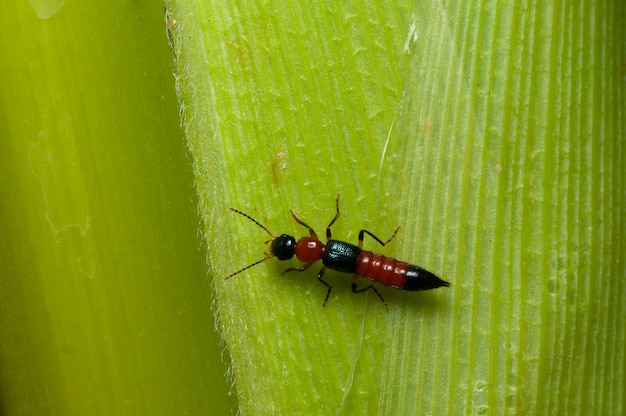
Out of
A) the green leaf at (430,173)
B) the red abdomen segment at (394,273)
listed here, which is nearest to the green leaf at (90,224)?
the green leaf at (430,173)

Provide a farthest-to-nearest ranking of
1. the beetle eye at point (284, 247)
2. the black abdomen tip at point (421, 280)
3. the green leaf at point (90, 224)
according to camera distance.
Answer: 1. the beetle eye at point (284, 247)
2. the black abdomen tip at point (421, 280)
3. the green leaf at point (90, 224)

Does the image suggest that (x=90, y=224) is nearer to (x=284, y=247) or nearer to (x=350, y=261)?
(x=284, y=247)

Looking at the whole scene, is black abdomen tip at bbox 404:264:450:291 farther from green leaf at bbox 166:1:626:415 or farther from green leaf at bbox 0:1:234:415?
green leaf at bbox 0:1:234:415

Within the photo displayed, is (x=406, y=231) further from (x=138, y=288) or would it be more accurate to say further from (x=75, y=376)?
(x=75, y=376)

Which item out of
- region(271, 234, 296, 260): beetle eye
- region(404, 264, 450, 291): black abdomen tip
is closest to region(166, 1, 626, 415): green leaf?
region(404, 264, 450, 291): black abdomen tip

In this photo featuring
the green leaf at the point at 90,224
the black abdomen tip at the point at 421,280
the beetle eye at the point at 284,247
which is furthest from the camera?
the beetle eye at the point at 284,247

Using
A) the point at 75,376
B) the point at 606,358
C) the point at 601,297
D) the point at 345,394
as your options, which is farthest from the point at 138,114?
the point at 606,358

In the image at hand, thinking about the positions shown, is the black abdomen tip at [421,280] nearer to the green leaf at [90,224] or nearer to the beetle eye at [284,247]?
the beetle eye at [284,247]
